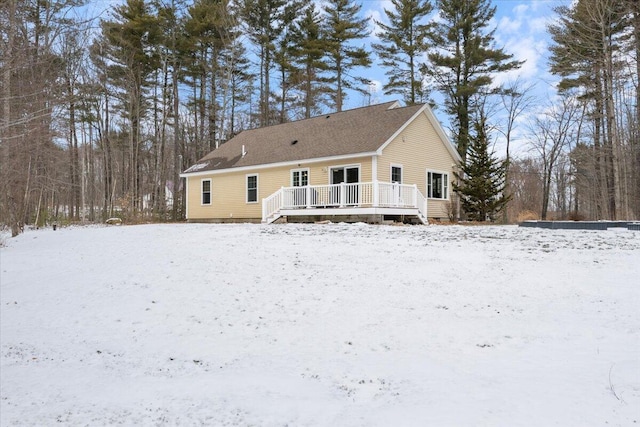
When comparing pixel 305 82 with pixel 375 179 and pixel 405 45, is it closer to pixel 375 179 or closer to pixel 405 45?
pixel 405 45

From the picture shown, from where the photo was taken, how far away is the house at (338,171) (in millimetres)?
16109

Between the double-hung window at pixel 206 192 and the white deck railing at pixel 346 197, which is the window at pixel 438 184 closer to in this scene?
the white deck railing at pixel 346 197

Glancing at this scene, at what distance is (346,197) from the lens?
52.2 feet

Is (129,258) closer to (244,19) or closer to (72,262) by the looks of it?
(72,262)

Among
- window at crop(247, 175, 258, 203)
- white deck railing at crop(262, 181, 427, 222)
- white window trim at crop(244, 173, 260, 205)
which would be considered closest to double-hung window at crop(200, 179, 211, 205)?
white window trim at crop(244, 173, 260, 205)

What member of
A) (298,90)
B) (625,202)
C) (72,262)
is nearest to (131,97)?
(298,90)

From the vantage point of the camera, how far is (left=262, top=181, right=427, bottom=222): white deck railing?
1556cm

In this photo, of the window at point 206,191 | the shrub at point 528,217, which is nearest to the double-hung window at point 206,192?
the window at point 206,191

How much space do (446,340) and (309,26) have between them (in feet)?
90.7

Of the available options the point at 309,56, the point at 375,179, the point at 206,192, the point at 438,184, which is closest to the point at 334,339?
the point at 375,179

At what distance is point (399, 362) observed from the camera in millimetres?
3844

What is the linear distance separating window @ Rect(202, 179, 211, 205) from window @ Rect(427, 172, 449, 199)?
11.4 m

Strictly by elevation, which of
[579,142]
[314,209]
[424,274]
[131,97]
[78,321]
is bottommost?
[78,321]

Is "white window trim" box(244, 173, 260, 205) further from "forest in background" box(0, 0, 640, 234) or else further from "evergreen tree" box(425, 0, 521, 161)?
"evergreen tree" box(425, 0, 521, 161)
